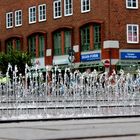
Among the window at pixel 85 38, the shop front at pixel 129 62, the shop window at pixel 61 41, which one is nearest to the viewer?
the shop front at pixel 129 62

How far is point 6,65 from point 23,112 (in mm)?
→ 33424

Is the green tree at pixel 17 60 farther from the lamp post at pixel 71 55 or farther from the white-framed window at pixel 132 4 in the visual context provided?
the white-framed window at pixel 132 4

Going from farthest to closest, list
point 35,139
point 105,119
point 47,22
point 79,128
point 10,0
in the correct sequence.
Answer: point 10,0 < point 47,22 < point 105,119 < point 79,128 < point 35,139

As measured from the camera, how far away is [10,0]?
237 feet

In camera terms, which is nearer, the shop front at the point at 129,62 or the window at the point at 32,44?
the shop front at the point at 129,62

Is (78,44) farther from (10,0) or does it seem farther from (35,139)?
(35,139)

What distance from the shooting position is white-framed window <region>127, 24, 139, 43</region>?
5619 centimetres

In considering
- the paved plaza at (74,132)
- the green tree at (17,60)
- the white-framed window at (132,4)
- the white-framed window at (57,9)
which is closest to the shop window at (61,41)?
the white-framed window at (57,9)

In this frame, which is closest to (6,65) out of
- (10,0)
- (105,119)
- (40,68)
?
(40,68)

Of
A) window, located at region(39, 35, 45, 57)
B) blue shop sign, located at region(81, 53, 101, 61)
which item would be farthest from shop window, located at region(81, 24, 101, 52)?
window, located at region(39, 35, 45, 57)

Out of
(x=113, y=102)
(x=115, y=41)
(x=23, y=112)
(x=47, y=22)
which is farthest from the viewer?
(x=47, y=22)

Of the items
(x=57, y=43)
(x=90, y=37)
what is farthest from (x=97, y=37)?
(x=57, y=43)

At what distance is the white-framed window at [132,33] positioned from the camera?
56188mm

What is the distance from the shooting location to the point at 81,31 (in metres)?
59.1
